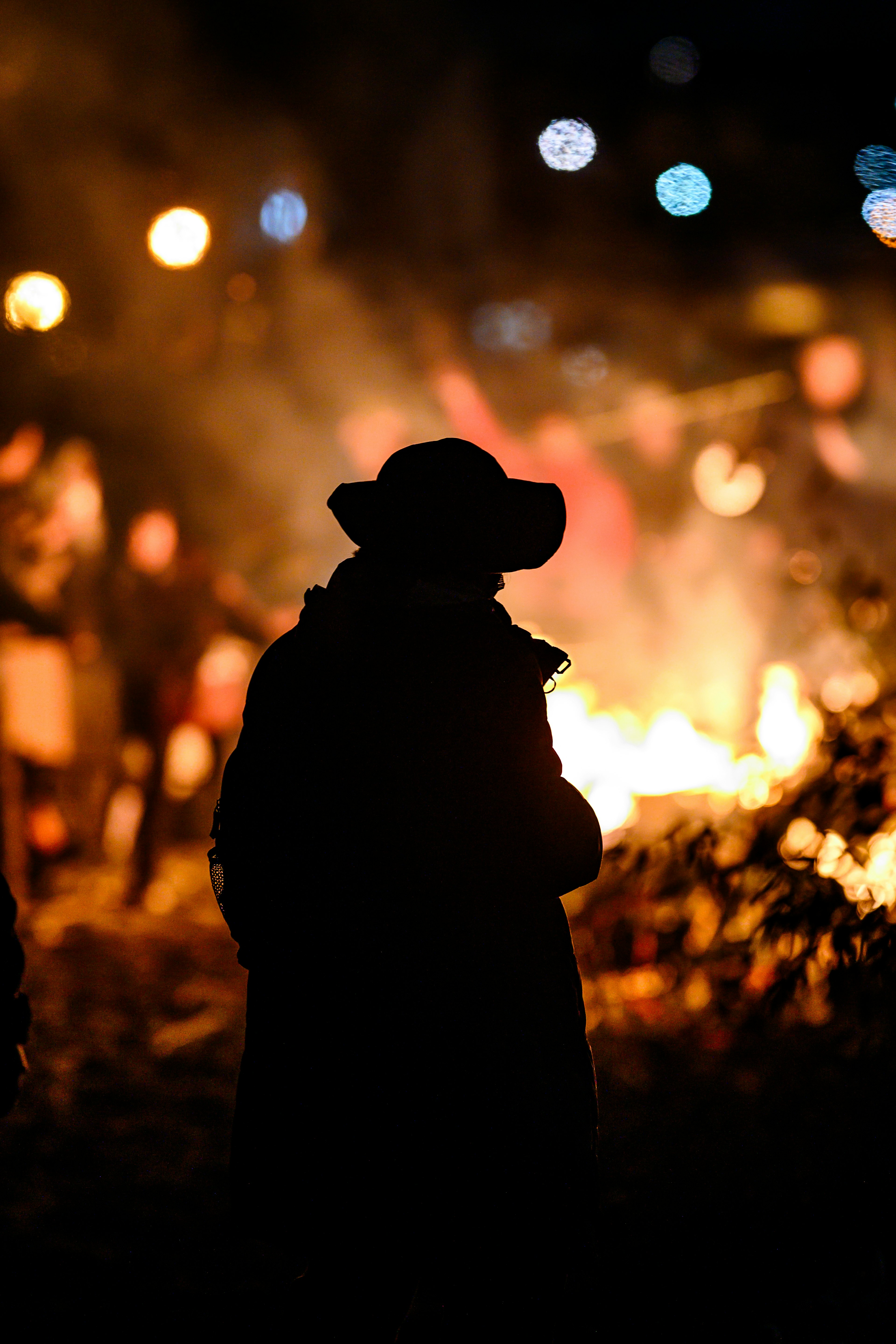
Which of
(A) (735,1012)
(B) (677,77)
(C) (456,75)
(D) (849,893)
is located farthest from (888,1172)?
(C) (456,75)

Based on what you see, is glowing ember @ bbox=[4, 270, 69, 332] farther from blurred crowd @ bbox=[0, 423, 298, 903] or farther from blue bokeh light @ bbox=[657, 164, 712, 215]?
blue bokeh light @ bbox=[657, 164, 712, 215]

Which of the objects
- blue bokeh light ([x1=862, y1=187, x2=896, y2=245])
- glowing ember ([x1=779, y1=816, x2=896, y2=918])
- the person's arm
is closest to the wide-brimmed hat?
the person's arm

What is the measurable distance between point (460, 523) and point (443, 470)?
9 cm

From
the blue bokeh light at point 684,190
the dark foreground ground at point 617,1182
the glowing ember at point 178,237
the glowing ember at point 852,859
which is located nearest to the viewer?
the dark foreground ground at point 617,1182

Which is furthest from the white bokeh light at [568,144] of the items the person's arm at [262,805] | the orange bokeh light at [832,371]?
the person's arm at [262,805]

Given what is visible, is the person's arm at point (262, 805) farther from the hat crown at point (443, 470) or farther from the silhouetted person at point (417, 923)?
the hat crown at point (443, 470)

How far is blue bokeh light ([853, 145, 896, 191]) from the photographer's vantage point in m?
5.75

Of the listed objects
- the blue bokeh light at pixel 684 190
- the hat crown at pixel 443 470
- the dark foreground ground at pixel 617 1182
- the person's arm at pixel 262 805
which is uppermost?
the blue bokeh light at pixel 684 190

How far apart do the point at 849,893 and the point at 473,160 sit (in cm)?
517

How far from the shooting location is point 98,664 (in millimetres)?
5918

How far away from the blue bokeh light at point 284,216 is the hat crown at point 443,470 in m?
5.24

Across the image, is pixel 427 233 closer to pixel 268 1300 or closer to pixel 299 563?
pixel 299 563

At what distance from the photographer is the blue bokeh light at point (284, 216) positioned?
611cm

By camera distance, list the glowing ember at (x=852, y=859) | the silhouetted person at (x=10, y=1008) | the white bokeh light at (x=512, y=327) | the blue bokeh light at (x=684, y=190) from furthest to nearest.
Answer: the white bokeh light at (x=512, y=327), the blue bokeh light at (x=684, y=190), the glowing ember at (x=852, y=859), the silhouetted person at (x=10, y=1008)
